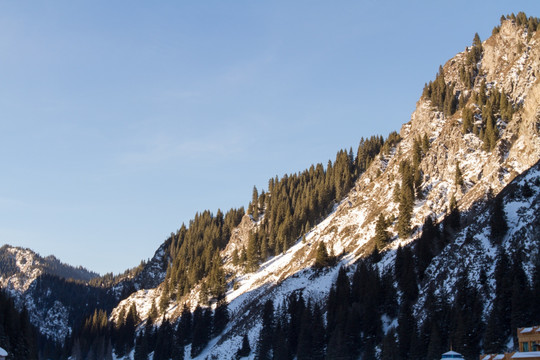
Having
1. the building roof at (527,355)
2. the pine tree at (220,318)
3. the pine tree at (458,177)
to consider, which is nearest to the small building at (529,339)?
the building roof at (527,355)

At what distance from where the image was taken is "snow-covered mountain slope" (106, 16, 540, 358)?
281ft

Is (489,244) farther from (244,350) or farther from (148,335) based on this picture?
(148,335)

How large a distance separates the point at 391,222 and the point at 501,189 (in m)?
27.0

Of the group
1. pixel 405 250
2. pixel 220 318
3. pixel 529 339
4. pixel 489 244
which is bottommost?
pixel 529 339

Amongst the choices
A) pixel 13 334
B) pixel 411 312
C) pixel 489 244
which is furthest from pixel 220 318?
pixel 489 244

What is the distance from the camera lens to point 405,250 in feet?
310

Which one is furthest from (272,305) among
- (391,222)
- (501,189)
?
(501,189)

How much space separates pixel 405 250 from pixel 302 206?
80060 millimetres

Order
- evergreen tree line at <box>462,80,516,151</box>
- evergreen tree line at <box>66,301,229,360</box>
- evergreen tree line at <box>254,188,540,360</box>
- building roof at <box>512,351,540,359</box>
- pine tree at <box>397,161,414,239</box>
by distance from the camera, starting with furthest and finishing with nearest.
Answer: evergreen tree line at <box>66,301,229,360</box>, evergreen tree line at <box>462,80,516,151</box>, pine tree at <box>397,161,414,239</box>, evergreen tree line at <box>254,188,540,360</box>, building roof at <box>512,351,540,359</box>

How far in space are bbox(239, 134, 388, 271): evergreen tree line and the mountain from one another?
56 cm

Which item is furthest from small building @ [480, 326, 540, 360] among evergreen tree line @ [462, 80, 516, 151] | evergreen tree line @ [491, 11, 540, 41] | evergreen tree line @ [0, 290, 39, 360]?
evergreen tree line @ [491, 11, 540, 41]

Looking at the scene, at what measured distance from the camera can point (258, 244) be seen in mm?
167000

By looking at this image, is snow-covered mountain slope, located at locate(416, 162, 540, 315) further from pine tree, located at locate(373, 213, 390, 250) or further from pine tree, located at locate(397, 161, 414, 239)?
pine tree, located at locate(373, 213, 390, 250)

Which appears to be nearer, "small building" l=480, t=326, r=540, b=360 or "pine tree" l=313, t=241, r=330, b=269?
"small building" l=480, t=326, r=540, b=360
